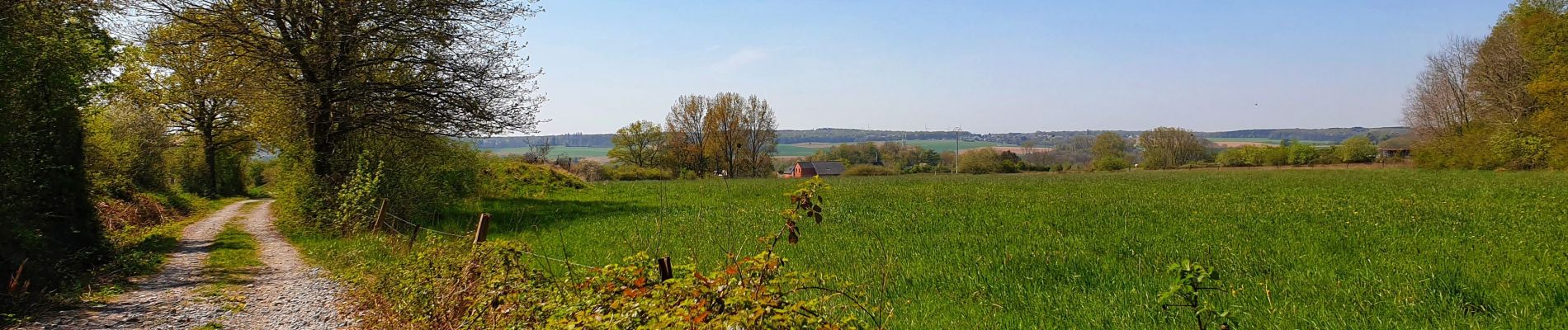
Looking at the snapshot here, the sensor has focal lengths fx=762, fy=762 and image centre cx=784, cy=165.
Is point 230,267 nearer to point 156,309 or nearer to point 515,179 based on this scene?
point 156,309

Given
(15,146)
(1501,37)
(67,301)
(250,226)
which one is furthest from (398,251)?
(1501,37)

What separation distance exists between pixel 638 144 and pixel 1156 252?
232 feet

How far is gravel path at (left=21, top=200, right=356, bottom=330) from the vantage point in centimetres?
721

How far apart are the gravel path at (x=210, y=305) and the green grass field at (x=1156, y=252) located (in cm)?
231

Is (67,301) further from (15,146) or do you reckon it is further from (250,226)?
(250,226)

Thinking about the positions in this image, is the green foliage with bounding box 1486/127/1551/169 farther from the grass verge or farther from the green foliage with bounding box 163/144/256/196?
the green foliage with bounding box 163/144/256/196

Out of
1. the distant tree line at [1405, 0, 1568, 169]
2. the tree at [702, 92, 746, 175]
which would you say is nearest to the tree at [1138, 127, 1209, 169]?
the distant tree line at [1405, 0, 1568, 169]

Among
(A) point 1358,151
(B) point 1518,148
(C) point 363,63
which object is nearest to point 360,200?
(C) point 363,63

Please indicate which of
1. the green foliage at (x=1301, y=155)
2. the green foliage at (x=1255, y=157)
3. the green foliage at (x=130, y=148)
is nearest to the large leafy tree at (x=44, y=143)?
the green foliage at (x=130, y=148)

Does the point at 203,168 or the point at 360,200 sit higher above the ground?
the point at 203,168

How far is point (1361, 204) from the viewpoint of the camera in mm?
15203

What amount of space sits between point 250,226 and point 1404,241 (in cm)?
2201

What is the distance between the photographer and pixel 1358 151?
66.9 meters

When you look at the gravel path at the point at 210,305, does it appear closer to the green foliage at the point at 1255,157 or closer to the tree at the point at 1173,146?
the green foliage at the point at 1255,157
